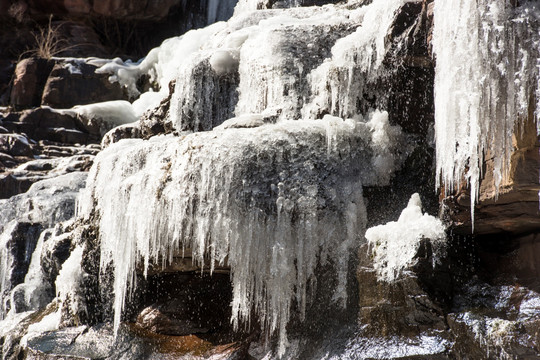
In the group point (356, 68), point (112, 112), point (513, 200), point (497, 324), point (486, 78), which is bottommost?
point (497, 324)

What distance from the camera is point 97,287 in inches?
242

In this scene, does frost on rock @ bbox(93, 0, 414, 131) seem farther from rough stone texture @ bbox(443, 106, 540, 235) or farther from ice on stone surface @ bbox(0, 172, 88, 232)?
ice on stone surface @ bbox(0, 172, 88, 232)

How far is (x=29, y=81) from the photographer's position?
38.7ft

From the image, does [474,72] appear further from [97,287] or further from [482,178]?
[97,287]

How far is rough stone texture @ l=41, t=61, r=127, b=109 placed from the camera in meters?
11.7

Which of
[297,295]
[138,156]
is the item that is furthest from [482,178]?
[138,156]

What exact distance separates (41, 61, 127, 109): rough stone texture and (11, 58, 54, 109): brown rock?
0.58ft

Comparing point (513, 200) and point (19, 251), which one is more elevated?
point (513, 200)

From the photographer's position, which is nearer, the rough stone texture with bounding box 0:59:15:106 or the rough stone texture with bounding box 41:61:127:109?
the rough stone texture with bounding box 41:61:127:109

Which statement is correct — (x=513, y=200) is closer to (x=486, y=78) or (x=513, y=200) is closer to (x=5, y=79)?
(x=486, y=78)

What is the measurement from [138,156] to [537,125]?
11.0ft

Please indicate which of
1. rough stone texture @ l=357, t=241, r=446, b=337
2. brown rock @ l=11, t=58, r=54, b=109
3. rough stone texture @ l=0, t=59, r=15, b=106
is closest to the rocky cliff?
rough stone texture @ l=357, t=241, r=446, b=337

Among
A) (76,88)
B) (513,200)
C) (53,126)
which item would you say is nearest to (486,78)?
(513,200)

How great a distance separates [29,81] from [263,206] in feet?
27.9
